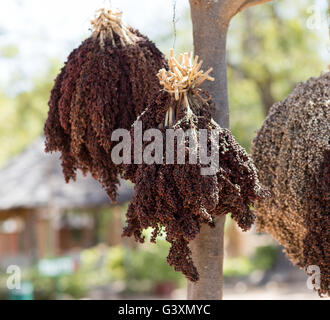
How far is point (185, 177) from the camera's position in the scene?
2102 mm

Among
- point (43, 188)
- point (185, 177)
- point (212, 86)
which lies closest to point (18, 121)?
point (43, 188)

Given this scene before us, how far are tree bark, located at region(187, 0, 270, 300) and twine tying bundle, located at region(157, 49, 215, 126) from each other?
0.40 metres

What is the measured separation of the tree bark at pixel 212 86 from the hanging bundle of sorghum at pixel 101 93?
29 cm

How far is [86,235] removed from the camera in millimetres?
17531

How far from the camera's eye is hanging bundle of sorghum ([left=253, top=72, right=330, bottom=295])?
2400 millimetres

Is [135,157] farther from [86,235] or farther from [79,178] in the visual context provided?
[86,235]

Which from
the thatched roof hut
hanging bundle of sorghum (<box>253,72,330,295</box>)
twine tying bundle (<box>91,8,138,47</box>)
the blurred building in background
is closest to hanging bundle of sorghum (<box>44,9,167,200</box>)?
twine tying bundle (<box>91,8,138,47</box>)

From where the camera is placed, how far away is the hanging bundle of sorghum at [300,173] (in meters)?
2.40

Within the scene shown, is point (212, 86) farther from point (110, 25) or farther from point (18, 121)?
point (18, 121)

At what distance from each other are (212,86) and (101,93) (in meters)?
0.64

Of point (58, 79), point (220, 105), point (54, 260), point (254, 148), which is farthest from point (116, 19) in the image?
point (54, 260)

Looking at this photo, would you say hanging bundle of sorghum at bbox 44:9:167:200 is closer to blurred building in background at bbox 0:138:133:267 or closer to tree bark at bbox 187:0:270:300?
tree bark at bbox 187:0:270:300

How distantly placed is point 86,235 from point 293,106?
50.8 ft

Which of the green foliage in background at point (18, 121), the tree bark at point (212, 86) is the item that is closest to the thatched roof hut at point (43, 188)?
the green foliage in background at point (18, 121)
